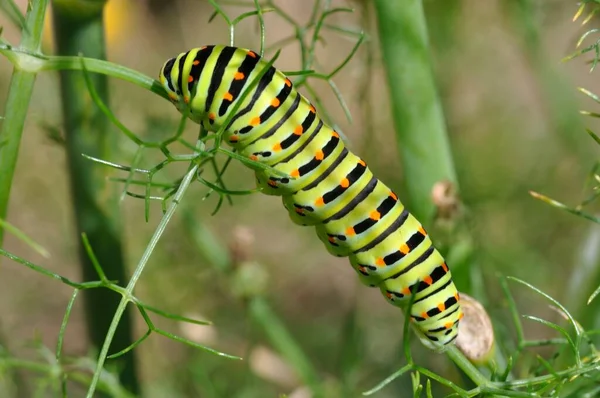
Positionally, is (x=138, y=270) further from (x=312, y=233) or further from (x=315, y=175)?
(x=312, y=233)

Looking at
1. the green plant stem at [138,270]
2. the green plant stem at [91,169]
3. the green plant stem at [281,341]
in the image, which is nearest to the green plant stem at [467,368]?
the green plant stem at [138,270]

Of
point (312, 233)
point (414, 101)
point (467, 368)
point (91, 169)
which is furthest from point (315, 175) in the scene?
point (312, 233)

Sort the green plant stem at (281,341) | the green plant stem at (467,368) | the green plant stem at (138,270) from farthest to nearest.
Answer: the green plant stem at (281,341)
the green plant stem at (467,368)
the green plant stem at (138,270)

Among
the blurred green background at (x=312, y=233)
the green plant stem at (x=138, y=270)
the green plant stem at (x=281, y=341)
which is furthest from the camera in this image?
the blurred green background at (x=312, y=233)

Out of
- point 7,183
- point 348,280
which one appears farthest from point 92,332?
point 348,280

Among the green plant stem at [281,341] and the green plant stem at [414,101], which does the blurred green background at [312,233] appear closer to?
the green plant stem at [281,341]

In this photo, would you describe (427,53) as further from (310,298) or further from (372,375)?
(310,298)

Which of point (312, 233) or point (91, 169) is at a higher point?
point (91, 169)
